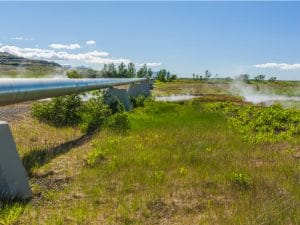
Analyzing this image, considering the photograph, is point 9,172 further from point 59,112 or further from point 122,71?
point 122,71

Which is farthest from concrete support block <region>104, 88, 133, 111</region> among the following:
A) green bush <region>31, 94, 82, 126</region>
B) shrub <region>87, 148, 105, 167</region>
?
shrub <region>87, 148, 105, 167</region>

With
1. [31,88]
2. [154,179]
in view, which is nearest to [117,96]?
[31,88]

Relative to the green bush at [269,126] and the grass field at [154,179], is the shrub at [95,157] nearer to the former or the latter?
the grass field at [154,179]

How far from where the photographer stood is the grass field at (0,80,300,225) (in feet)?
26.1

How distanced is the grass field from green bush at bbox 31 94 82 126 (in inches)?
76.5

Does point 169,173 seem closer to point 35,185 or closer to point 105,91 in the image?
point 35,185

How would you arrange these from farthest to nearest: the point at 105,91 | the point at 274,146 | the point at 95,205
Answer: the point at 105,91, the point at 274,146, the point at 95,205

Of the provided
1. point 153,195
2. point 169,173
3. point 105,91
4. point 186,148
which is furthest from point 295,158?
point 105,91

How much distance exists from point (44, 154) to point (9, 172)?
180 inches

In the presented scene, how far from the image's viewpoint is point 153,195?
9148 mm

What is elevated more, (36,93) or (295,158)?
(36,93)

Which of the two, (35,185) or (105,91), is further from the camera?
(105,91)

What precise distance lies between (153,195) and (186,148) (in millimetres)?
5614

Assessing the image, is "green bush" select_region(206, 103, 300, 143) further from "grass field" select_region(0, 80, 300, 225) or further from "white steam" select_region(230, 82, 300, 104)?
"white steam" select_region(230, 82, 300, 104)
